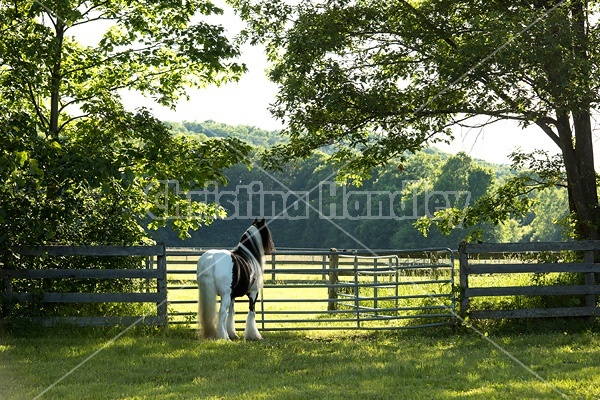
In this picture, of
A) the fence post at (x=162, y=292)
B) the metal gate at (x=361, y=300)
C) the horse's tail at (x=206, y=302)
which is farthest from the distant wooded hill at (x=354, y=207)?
the horse's tail at (x=206, y=302)

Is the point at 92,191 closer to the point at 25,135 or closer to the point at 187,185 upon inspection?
the point at 187,185

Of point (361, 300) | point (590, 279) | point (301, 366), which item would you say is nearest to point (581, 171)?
point (590, 279)

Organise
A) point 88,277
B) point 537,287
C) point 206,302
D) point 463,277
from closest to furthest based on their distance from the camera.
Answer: point 206,302 < point 88,277 < point 463,277 < point 537,287

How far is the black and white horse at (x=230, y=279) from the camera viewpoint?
1105cm

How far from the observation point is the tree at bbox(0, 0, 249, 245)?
37.1 feet

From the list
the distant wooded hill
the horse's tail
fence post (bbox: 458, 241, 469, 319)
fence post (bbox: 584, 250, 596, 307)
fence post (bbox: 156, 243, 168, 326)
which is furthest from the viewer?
the distant wooded hill

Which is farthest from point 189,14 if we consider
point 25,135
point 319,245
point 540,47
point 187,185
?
point 319,245

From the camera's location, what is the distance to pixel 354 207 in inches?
2906

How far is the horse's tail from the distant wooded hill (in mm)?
50301

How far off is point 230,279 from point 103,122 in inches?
205

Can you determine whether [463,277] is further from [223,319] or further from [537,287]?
[223,319]

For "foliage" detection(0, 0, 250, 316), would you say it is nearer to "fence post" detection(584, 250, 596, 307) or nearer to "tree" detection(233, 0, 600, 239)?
"tree" detection(233, 0, 600, 239)

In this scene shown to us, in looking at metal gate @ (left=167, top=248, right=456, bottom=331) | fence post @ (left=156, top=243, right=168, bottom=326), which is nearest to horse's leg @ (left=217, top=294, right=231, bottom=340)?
metal gate @ (left=167, top=248, right=456, bottom=331)

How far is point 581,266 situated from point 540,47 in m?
3.73
